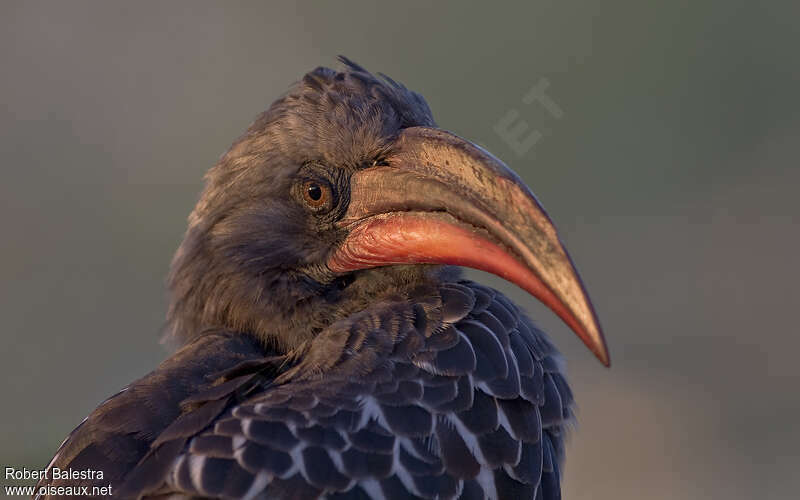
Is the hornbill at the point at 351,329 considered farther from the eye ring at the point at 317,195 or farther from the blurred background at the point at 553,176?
the blurred background at the point at 553,176

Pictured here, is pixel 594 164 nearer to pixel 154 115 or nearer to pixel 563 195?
pixel 563 195

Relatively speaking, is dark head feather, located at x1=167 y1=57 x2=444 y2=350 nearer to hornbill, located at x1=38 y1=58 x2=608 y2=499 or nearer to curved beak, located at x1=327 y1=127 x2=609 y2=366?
hornbill, located at x1=38 y1=58 x2=608 y2=499

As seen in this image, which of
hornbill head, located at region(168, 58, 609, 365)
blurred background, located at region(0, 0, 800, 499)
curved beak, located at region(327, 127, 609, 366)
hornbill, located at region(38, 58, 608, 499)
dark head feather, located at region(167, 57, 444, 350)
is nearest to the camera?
hornbill, located at region(38, 58, 608, 499)

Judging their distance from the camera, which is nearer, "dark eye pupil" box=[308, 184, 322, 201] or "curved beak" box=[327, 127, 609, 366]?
"curved beak" box=[327, 127, 609, 366]

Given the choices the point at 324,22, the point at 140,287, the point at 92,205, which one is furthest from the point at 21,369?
the point at 324,22

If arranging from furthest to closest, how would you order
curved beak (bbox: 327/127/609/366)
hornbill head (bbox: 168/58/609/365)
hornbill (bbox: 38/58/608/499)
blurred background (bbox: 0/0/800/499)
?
blurred background (bbox: 0/0/800/499) → hornbill head (bbox: 168/58/609/365) → curved beak (bbox: 327/127/609/366) → hornbill (bbox: 38/58/608/499)

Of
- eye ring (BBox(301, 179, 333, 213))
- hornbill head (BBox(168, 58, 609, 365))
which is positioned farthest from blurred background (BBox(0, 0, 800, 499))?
eye ring (BBox(301, 179, 333, 213))
